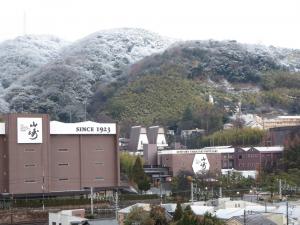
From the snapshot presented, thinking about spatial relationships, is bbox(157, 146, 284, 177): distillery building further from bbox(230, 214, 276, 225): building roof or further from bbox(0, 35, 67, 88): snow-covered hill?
bbox(0, 35, 67, 88): snow-covered hill

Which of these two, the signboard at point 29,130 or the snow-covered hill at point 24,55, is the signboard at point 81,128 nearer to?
the signboard at point 29,130

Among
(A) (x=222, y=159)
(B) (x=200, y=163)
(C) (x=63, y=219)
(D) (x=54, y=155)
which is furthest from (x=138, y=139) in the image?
(C) (x=63, y=219)

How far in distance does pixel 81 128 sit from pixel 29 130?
261cm

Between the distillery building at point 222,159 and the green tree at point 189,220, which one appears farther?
the distillery building at point 222,159

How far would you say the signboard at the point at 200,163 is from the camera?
1535 inches

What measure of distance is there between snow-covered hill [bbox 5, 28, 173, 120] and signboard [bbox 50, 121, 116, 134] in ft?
101

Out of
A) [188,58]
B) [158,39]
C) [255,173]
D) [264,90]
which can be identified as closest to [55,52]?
[158,39]

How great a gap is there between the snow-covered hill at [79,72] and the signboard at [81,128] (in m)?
30.8

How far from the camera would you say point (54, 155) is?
3228 cm

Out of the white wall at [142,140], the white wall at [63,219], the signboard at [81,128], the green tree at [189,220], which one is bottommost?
the white wall at [63,219]

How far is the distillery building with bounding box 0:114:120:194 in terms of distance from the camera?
3066 centimetres

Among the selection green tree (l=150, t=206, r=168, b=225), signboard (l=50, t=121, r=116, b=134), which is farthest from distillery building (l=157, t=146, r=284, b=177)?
green tree (l=150, t=206, r=168, b=225)

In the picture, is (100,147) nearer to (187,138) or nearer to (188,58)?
(187,138)

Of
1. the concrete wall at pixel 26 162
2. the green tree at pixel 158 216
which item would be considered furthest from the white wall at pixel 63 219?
the concrete wall at pixel 26 162
